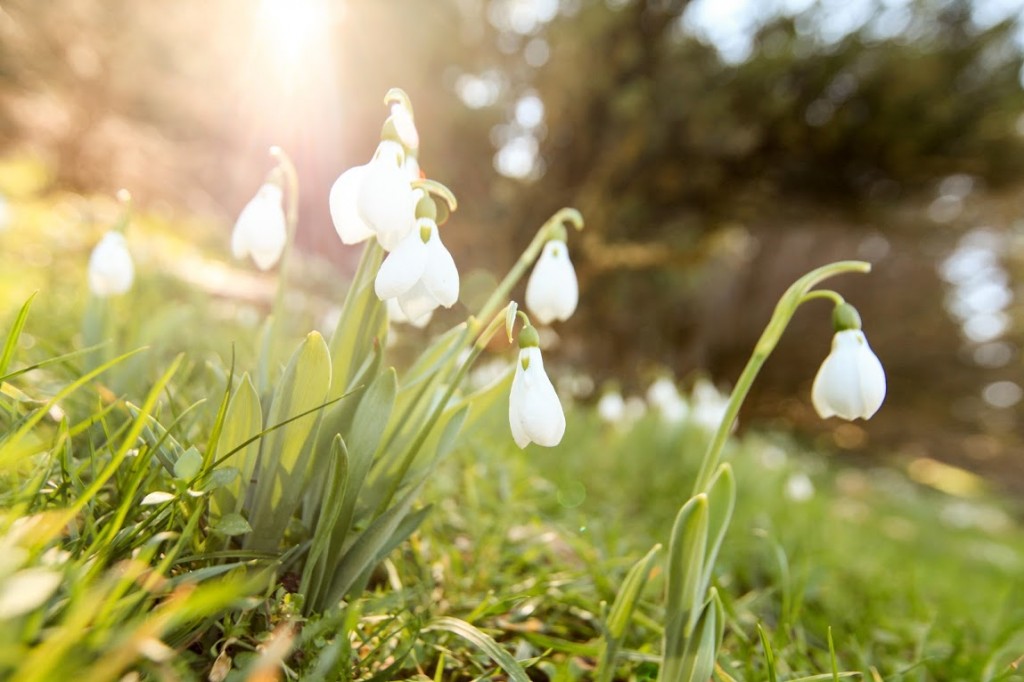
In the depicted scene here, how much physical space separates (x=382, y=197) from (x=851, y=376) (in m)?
0.80

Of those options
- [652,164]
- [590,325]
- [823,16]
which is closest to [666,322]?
[590,325]

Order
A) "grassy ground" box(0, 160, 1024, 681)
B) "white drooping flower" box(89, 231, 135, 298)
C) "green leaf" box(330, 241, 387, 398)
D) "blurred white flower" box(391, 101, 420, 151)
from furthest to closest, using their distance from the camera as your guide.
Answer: "white drooping flower" box(89, 231, 135, 298) → "green leaf" box(330, 241, 387, 398) → "blurred white flower" box(391, 101, 420, 151) → "grassy ground" box(0, 160, 1024, 681)

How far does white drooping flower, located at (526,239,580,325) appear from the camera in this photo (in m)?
1.36

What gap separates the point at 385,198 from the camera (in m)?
0.93

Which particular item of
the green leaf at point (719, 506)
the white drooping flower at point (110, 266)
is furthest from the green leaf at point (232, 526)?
the white drooping flower at point (110, 266)

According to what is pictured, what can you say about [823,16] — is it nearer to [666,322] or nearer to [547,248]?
[666,322]

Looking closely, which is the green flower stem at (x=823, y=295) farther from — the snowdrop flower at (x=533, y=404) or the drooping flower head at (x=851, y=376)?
the snowdrop flower at (x=533, y=404)

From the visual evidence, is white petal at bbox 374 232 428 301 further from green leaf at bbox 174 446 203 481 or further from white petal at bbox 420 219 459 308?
green leaf at bbox 174 446 203 481

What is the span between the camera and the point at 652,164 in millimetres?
7082

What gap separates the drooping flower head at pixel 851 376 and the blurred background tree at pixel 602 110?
4788 mm

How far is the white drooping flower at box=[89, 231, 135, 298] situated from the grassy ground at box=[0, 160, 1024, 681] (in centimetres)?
20

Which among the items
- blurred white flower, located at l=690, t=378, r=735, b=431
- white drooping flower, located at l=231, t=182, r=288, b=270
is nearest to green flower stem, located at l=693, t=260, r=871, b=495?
white drooping flower, located at l=231, t=182, r=288, b=270

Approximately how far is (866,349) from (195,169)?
43.2ft

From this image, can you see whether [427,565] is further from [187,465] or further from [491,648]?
[187,465]
